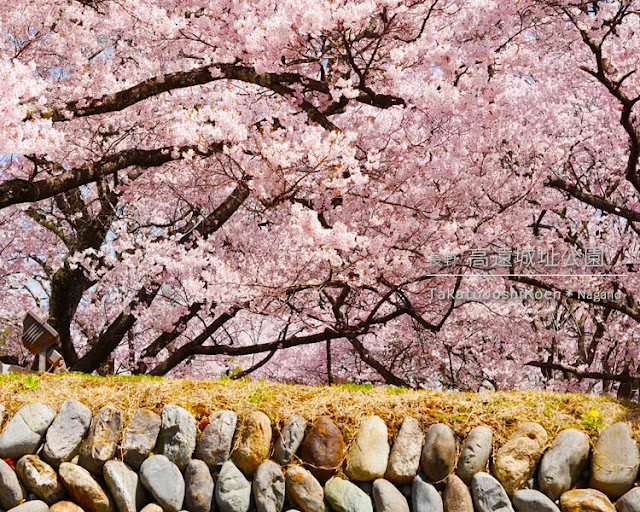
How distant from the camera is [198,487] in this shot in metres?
5.45

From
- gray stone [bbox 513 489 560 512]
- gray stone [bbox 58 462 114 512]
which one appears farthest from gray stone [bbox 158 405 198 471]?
gray stone [bbox 513 489 560 512]

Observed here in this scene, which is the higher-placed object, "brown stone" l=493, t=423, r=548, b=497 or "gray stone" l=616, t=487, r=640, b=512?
"brown stone" l=493, t=423, r=548, b=497

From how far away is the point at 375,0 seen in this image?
6.27m

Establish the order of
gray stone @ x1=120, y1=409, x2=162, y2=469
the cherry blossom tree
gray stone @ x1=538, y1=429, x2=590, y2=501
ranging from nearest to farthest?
gray stone @ x1=538, y1=429, x2=590, y2=501 < gray stone @ x1=120, y1=409, x2=162, y2=469 < the cherry blossom tree

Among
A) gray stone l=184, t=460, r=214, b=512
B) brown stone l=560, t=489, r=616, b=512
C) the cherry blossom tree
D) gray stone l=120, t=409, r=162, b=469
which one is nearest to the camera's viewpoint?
brown stone l=560, t=489, r=616, b=512

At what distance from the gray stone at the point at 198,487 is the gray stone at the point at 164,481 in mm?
50

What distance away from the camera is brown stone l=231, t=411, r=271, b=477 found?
5.46 meters

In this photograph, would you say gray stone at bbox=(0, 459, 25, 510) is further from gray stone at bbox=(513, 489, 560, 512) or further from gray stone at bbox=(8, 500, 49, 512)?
gray stone at bbox=(513, 489, 560, 512)

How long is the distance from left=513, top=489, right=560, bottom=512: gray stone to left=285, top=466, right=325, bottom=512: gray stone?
4.42 feet

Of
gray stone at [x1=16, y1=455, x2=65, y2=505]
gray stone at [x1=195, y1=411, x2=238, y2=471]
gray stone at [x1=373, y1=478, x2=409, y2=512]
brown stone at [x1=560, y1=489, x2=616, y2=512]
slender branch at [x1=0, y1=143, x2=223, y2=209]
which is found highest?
slender branch at [x1=0, y1=143, x2=223, y2=209]

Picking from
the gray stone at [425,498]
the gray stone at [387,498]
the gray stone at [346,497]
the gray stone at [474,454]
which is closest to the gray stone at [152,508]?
the gray stone at [346,497]

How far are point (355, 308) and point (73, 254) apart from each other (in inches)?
158

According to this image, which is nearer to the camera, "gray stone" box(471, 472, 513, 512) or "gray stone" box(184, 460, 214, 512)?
"gray stone" box(471, 472, 513, 512)

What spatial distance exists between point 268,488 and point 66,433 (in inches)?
59.7
